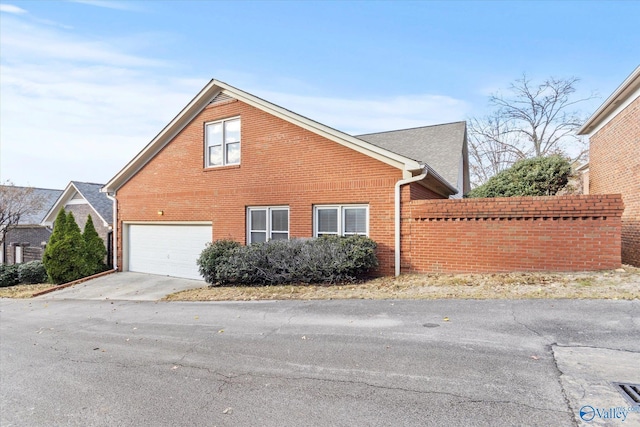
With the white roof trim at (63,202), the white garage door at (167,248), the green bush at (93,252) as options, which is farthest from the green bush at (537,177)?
the white roof trim at (63,202)

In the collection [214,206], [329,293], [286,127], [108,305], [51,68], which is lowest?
[108,305]

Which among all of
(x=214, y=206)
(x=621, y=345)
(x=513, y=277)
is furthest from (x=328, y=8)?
(x=621, y=345)

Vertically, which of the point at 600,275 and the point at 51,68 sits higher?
the point at 51,68

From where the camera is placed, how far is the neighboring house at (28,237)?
20.2 meters

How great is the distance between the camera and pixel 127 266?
16.0 metres

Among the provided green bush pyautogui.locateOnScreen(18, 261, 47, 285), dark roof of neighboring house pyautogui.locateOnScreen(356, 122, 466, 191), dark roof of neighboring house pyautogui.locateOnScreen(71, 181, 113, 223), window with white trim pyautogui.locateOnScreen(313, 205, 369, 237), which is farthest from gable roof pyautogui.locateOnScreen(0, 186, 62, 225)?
dark roof of neighboring house pyautogui.locateOnScreen(356, 122, 466, 191)

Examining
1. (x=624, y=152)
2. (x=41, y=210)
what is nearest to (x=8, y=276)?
(x=41, y=210)

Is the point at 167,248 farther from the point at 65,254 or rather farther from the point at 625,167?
the point at 625,167

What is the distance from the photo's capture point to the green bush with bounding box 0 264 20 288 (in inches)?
650

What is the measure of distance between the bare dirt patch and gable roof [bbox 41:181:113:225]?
48.3 feet

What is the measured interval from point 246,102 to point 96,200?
15.4 metres

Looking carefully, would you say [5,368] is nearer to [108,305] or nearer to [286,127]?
[108,305]

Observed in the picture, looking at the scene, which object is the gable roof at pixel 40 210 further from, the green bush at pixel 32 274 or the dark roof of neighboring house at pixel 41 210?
the green bush at pixel 32 274

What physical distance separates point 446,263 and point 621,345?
5.19 meters
